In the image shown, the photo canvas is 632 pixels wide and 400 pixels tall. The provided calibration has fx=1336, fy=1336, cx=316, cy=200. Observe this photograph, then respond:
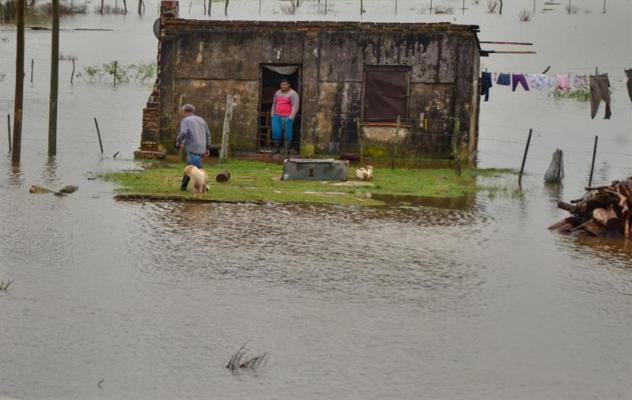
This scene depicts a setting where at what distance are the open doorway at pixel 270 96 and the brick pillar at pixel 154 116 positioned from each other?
221 cm

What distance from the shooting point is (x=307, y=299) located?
46.9ft

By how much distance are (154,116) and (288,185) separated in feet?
19.5

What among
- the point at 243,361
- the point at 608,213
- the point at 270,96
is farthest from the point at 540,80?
the point at 243,361

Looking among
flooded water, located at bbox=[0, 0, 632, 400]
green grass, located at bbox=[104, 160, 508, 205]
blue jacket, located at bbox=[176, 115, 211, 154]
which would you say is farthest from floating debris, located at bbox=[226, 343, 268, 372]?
blue jacket, located at bbox=[176, 115, 211, 154]

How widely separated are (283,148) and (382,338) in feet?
53.7

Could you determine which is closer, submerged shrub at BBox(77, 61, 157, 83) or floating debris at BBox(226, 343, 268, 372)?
floating debris at BBox(226, 343, 268, 372)

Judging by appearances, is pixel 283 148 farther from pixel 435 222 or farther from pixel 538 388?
pixel 538 388

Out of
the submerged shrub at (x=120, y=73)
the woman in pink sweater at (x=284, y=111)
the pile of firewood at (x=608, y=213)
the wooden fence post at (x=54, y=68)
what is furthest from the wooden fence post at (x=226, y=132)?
the submerged shrub at (x=120, y=73)

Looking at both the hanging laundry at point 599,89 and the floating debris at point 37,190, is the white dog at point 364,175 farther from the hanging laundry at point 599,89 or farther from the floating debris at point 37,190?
the hanging laundry at point 599,89

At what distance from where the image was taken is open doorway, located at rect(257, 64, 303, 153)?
2858 cm

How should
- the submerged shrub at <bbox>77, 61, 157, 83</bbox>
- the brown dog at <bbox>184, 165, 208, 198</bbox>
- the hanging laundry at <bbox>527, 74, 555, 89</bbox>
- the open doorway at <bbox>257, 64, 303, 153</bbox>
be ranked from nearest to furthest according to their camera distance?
the brown dog at <bbox>184, 165, 208, 198</bbox>
the open doorway at <bbox>257, 64, 303, 153</bbox>
the hanging laundry at <bbox>527, 74, 555, 89</bbox>
the submerged shrub at <bbox>77, 61, 157, 83</bbox>

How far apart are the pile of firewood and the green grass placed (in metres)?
3.63

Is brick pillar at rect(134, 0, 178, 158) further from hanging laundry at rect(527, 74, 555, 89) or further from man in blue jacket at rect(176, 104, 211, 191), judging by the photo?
hanging laundry at rect(527, 74, 555, 89)

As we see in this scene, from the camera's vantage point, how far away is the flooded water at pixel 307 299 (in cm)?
1144
